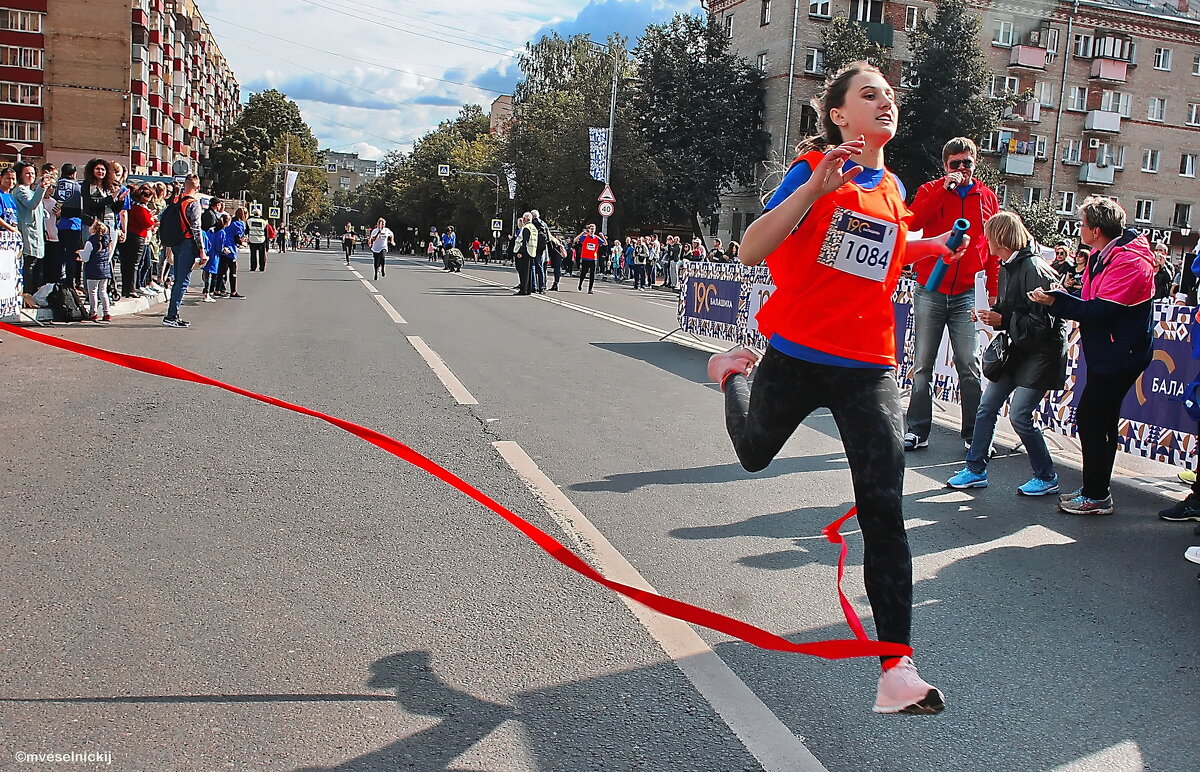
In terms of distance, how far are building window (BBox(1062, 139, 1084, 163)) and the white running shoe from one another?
6604 centimetres

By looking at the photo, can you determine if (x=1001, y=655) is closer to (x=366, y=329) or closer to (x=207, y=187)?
(x=366, y=329)

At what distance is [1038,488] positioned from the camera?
651 centimetres

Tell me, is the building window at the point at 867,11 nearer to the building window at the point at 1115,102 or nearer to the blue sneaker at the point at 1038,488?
the building window at the point at 1115,102

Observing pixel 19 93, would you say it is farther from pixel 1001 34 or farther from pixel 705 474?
pixel 705 474

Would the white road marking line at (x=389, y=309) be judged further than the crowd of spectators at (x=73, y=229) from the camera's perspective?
Yes

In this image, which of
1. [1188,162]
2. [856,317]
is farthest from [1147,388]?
[1188,162]

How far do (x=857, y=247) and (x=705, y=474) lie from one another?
3.38m

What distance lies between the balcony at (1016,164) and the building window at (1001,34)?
6625 mm

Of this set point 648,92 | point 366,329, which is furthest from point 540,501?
point 648,92

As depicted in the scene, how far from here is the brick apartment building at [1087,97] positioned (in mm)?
60656

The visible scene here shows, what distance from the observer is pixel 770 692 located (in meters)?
3.42

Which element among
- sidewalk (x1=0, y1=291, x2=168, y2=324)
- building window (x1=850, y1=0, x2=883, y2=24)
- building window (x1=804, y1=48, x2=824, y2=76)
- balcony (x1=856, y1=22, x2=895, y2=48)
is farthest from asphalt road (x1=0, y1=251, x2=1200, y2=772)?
building window (x1=850, y1=0, x2=883, y2=24)

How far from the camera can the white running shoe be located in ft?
10.2

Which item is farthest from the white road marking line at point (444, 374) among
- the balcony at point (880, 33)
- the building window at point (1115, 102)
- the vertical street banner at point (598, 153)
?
the building window at point (1115, 102)
